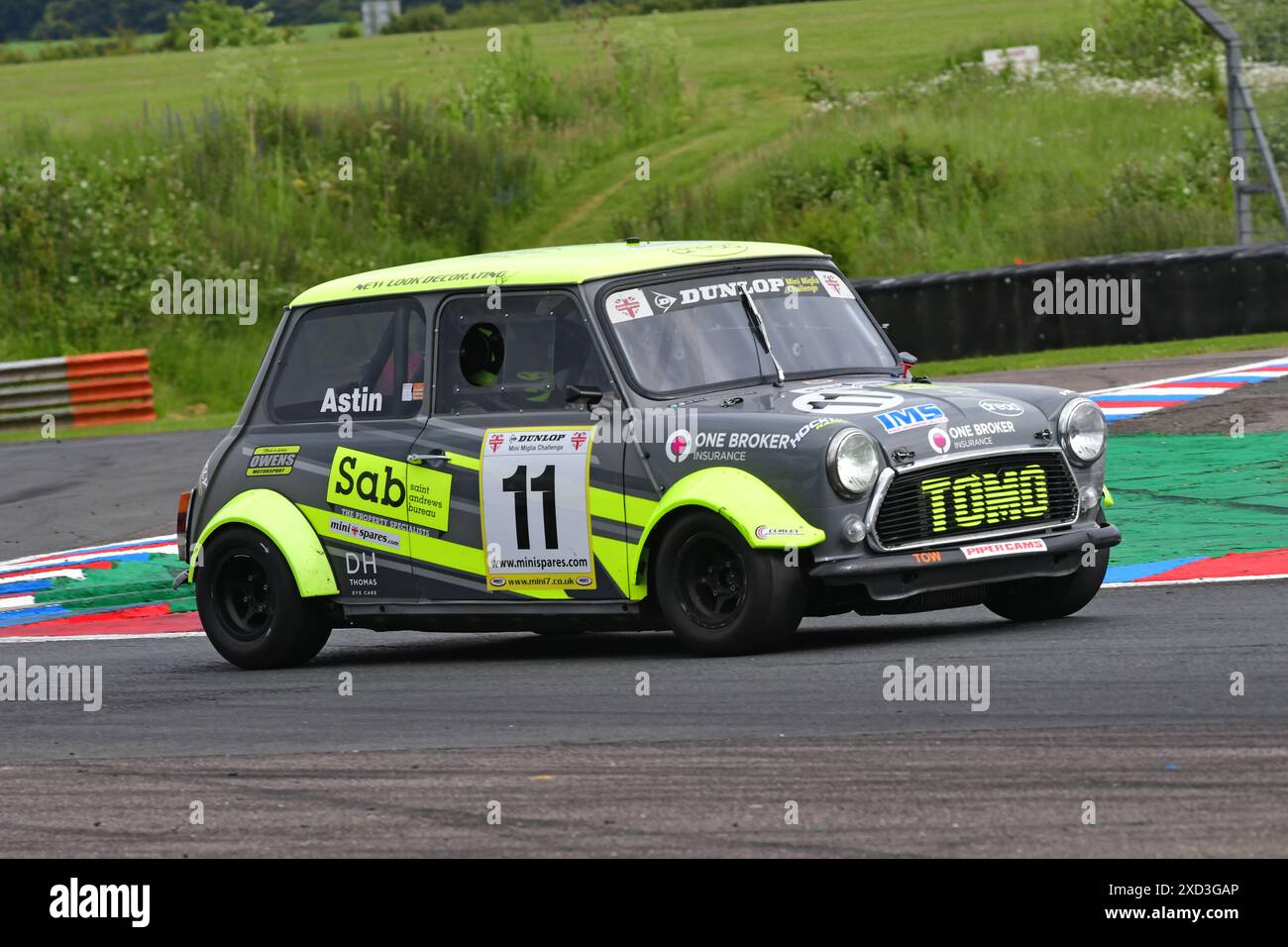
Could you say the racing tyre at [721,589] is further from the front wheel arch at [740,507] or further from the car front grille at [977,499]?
the car front grille at [977,499]

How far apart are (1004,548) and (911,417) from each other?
65 centimetres

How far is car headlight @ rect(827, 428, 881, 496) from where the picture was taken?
27.2 feet

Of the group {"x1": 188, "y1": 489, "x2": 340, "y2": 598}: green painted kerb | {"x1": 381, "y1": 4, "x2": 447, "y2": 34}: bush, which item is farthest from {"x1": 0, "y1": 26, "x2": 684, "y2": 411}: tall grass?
{"x1": 381, "y1": 4, "x2": 447, "y2": 34}: bush

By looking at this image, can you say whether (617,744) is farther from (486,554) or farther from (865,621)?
(865,621)

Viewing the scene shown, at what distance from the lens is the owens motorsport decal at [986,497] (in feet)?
28.0

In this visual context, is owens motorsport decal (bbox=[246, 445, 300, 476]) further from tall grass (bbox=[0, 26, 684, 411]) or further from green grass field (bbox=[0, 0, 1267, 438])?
tall grass (bbox=[0, 26, 684, 411])

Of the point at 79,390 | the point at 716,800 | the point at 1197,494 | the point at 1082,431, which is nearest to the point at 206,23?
the point at 79,390

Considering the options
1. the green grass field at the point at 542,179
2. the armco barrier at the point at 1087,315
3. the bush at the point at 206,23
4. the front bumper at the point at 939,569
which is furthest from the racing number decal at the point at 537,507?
the bush at the point at 206,23

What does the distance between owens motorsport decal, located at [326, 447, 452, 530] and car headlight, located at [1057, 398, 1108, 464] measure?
8.76 ft

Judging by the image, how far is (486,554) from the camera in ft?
30.4

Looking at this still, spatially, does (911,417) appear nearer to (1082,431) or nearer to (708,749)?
(1082,431)

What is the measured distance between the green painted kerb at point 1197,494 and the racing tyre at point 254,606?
4422 millimetres
